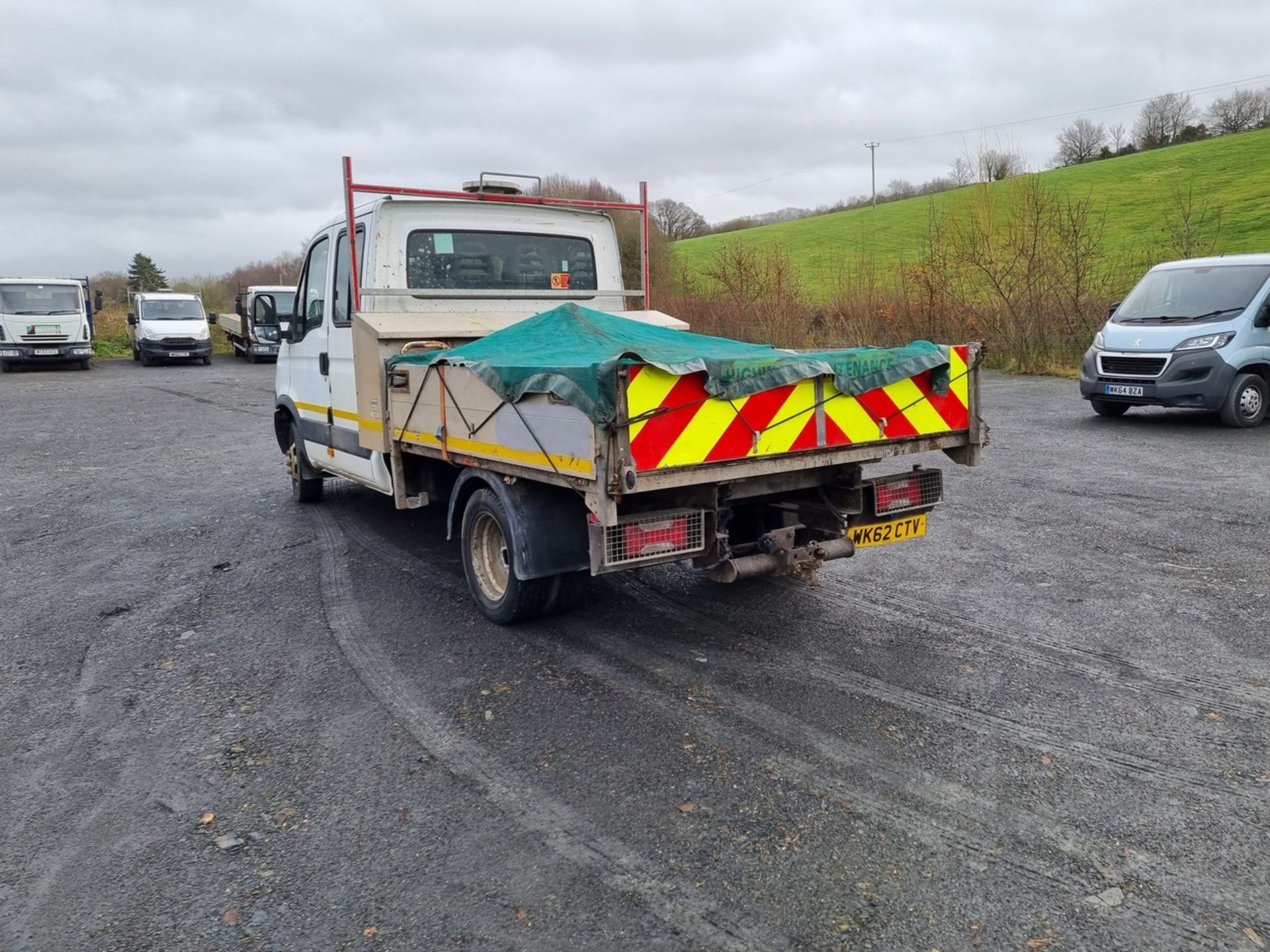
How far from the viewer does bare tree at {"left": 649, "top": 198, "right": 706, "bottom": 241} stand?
42.0m

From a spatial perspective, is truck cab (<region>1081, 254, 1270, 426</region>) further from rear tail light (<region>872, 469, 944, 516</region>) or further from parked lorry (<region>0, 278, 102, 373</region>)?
parked lorry (<region>0, 278, 102, 373</region>)

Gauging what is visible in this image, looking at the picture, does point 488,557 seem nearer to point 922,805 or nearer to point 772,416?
point 772,416

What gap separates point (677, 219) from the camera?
50844mm

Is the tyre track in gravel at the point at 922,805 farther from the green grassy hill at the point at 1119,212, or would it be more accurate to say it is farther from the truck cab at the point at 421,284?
the green grassy hill at the point at 1119,212

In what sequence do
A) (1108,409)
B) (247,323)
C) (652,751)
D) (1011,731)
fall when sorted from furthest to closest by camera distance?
(247,323) < (1108,409) < (1011,731) < (652,751)

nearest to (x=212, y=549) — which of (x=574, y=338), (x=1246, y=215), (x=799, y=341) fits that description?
(x=574, y=338)

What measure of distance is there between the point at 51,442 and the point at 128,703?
35.3ft

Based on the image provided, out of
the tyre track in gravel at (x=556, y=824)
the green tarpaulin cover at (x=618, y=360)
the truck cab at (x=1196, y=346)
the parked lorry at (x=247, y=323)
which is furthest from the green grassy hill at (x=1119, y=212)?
the tyre track in gravel at (x=556, y=824)

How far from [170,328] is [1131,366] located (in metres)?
26.5

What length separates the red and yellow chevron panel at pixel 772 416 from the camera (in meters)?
3.92

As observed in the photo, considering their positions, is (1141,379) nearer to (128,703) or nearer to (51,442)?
(128,703)

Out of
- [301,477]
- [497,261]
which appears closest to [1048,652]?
[497,261]

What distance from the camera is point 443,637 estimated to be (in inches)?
A: 201

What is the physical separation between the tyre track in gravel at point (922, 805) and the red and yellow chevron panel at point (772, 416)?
108 centimetres
